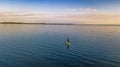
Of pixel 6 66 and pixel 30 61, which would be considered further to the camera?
pixel 30 61

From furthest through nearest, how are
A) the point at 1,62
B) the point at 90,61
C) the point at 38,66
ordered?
the point at 90,61 → the point at 1,62 → the point at 38,66

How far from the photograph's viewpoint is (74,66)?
1030 inches

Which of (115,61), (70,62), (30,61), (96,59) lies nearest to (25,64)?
(30,61)

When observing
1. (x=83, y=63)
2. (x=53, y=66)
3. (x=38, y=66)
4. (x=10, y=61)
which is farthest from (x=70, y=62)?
(x=10, y=61)

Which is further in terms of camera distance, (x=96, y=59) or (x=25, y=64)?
(x=96, y=59)

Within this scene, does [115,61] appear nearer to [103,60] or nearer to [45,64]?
[103,60]

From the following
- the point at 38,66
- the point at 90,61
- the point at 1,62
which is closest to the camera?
the point at 38,66

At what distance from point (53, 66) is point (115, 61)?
35.5 feet

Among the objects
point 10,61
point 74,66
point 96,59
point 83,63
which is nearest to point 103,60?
point 96,59

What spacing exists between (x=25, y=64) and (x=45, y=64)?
9.54ft

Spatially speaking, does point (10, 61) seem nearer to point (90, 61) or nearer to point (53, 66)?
point (53, 66)

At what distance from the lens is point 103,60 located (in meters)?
30.3

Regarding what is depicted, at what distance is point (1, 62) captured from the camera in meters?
27.5

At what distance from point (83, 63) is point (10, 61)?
11350 mm
